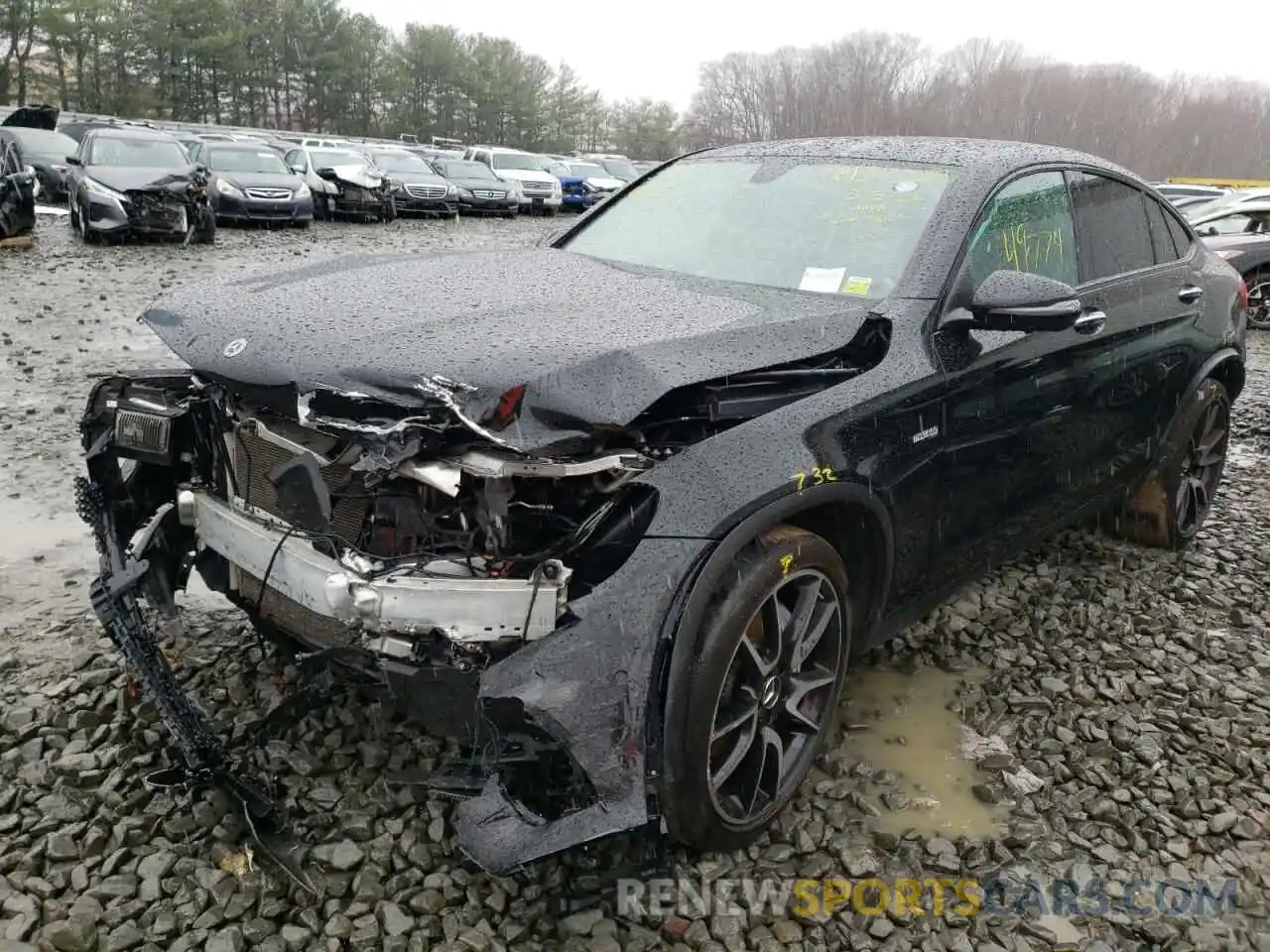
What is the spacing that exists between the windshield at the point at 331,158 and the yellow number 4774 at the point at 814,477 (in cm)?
1848

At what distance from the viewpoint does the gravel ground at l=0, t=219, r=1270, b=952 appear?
229 cm

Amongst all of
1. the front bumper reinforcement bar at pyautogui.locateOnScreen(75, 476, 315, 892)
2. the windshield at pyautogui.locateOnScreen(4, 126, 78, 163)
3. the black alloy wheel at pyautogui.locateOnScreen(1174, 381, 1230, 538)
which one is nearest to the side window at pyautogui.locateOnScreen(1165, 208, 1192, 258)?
the black alloy wheel at pyautogui.locateOnScreen(1174, 381, 1230, 538)

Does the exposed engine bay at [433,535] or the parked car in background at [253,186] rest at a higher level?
the parked car in background at [253,186]

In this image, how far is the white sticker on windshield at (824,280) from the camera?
3.07 m

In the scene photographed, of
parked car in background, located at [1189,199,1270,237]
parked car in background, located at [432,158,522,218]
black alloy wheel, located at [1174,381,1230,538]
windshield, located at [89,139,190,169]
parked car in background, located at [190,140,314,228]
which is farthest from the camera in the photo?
parked car in background, located at [432,158,522,218]

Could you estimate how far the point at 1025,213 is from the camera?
3346 millimetres

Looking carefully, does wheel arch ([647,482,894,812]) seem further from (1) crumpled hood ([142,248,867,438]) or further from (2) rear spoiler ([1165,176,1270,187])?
(2) rear spoiler ([1165,176,1270,187])

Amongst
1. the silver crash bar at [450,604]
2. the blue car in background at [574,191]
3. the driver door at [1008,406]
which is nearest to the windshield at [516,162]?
the blue car in background at [574,191]

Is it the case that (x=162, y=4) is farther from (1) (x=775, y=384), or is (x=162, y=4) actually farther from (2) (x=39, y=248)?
(1) (x=775, y=384)

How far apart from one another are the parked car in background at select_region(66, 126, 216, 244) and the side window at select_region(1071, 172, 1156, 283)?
12.4 metres

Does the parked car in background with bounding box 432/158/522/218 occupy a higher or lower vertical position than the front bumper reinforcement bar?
higher

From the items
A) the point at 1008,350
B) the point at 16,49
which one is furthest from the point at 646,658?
the point at 16,49

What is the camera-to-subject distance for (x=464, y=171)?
2294 centimetres

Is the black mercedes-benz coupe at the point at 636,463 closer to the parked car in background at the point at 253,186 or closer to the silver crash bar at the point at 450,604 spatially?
the silver crash bar at the point at 450,604
